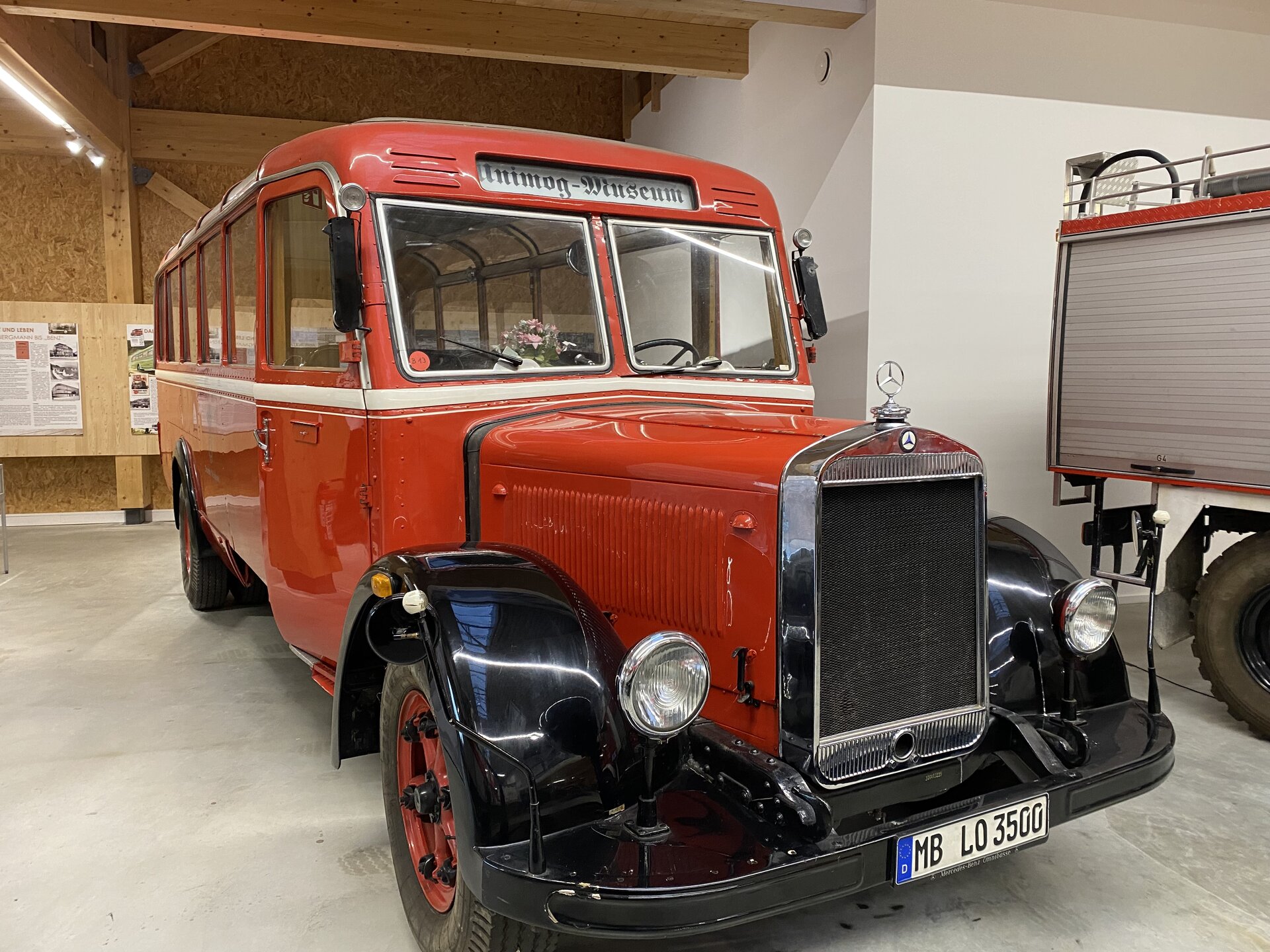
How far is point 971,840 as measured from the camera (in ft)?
7.25

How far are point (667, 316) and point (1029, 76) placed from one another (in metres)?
3.90

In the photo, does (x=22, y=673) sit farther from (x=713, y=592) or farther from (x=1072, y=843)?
(x=1072, y=843)

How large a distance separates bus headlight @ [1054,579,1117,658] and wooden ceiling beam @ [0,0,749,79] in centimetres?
501

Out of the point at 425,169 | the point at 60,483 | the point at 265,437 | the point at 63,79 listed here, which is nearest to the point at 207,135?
the point at 63,79

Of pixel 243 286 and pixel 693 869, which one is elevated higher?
pixel 243 286

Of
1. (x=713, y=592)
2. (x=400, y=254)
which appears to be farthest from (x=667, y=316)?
(x=713, y=592)

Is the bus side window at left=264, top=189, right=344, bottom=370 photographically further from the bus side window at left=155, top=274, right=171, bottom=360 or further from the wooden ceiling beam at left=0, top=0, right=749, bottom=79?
the wooden ceiling beam at left=0, top=0, right=749, bottom=79

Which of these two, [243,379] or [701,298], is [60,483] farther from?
[701,298]

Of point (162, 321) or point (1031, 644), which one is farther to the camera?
point (162, 321)

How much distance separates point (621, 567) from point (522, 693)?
0.60m

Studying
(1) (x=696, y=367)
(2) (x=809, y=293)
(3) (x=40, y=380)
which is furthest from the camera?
(3) (x=40, y=380)

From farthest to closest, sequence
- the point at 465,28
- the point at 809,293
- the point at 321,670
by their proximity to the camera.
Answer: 1. the point at 465,28
2. the point at 809,293
3. the point at 321,670

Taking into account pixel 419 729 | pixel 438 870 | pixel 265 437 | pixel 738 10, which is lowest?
pixel 438 870

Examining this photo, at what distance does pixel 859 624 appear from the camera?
234cm
